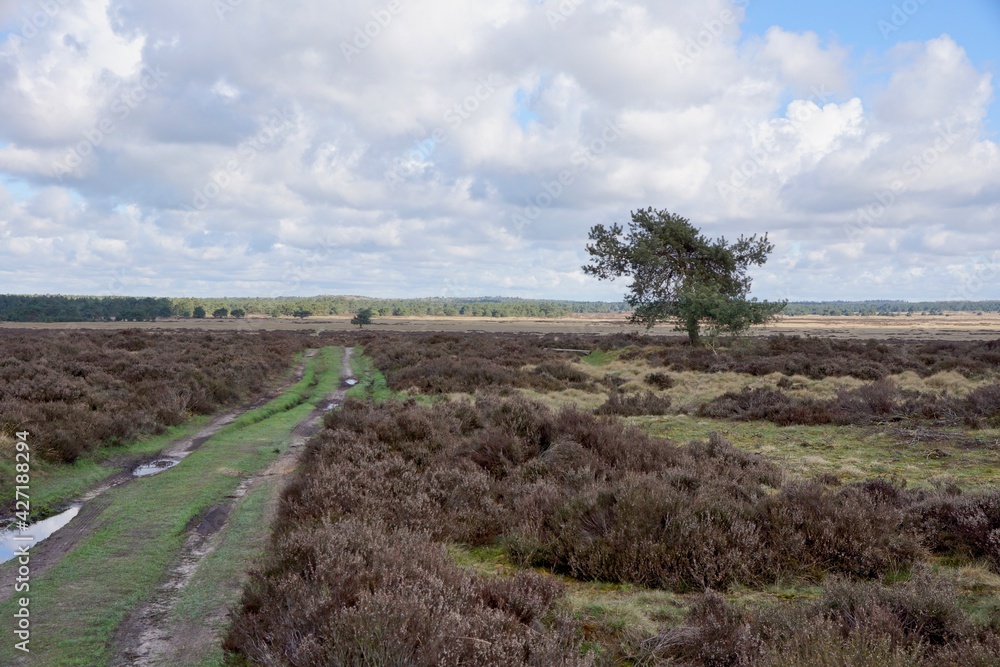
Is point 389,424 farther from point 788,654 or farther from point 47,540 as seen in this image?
point 788,654

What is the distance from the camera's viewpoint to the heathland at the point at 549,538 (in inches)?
154

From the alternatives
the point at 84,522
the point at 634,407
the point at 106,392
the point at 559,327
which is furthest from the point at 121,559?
the point at 559,327

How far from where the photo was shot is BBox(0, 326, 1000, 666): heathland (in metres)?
3.92

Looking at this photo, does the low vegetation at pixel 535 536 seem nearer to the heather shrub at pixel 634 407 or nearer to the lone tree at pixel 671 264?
the heather shrub at pixel 634 407

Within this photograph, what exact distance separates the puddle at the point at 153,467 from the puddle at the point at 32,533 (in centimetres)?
229

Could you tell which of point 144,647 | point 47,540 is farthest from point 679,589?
point 47,540

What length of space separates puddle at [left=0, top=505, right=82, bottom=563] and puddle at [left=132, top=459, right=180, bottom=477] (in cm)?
229

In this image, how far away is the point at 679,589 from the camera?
5426mm

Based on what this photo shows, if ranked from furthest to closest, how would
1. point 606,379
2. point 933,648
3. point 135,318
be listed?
point 135,318 < point 606,379 < point 933,648

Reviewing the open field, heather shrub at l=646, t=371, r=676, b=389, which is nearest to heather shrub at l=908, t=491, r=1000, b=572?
heather shrub at l=646, t=371, r=676, b=389

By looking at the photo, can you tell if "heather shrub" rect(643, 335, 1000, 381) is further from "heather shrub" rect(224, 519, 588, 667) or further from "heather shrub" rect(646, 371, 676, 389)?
"heather shrub" rect(224, 519, 588, 667)

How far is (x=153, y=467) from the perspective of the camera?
12.4 m

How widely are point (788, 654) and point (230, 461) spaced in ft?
39.1

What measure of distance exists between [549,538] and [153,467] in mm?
10069
